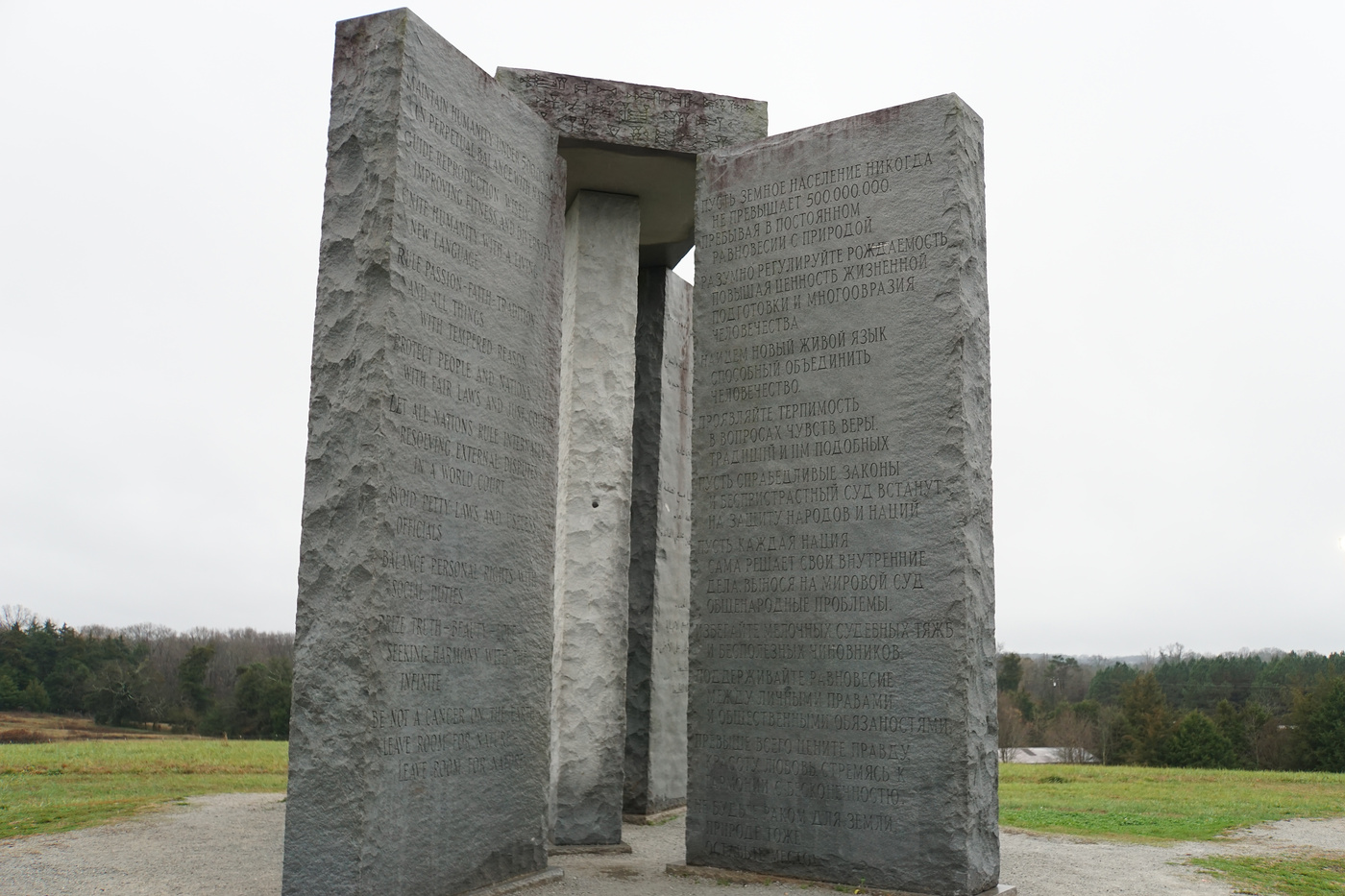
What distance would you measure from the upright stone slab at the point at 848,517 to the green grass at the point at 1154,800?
474 cm

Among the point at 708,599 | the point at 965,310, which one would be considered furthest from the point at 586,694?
the point at 965,310

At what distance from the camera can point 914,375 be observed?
6406mm

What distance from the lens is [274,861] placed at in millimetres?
7121

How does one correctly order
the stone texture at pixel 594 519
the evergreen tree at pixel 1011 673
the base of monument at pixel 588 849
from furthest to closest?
the evergreen tree at pixel 1011 673 → the stone texture at pixel 594 519 → the base of monument at pixel 588 849

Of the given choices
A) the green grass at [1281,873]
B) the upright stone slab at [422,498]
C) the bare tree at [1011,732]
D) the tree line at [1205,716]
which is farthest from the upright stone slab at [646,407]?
the bare tree at [1011,732]

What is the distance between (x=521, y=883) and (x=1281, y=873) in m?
5.68

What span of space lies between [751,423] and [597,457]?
1939mm

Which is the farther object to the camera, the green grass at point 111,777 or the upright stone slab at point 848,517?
the green grass at point 111,777

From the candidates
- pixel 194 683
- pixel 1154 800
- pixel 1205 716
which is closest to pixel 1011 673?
pixel 1205 716

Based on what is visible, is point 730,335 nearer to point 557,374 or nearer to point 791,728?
point 557,374

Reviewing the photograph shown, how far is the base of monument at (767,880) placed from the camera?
6.05m

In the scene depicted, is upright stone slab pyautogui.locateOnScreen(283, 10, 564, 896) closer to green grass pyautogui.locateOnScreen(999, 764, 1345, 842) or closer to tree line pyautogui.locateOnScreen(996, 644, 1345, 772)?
green grass pyautogui.locateOnScreen(999, 764, 1345, 842)

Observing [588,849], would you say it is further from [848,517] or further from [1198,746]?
[1198,746]

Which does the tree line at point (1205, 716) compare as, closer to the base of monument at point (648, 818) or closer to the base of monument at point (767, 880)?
the base of monument at point (648, 818)
